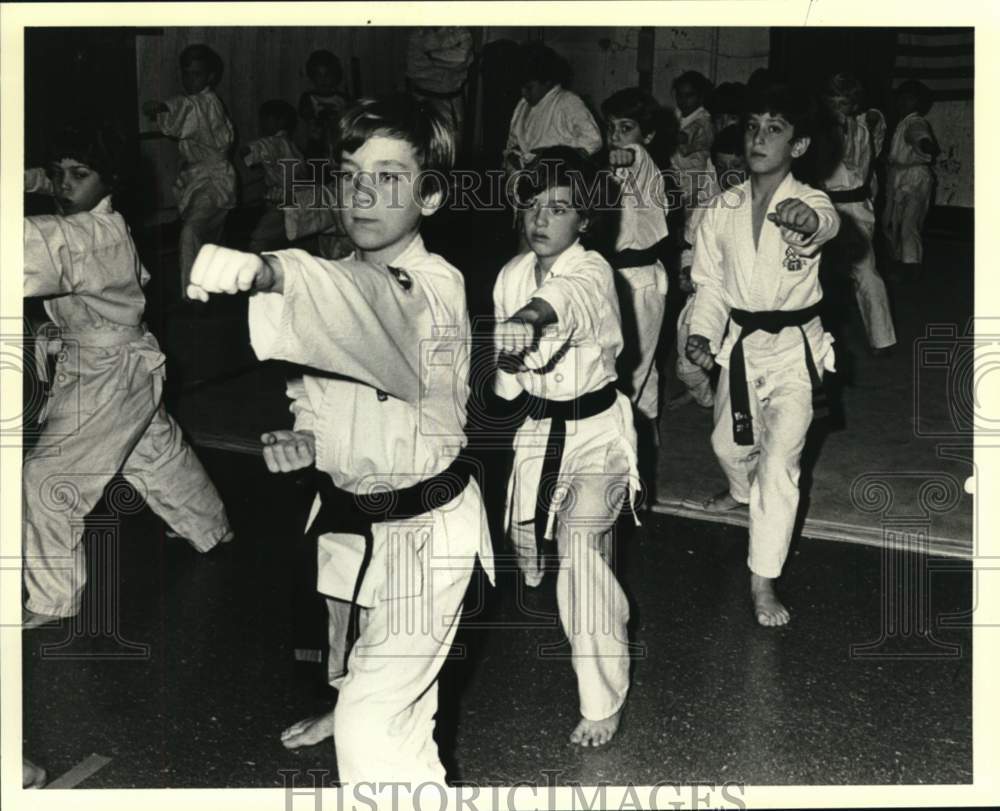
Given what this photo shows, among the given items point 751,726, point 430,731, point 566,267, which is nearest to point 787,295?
point 566,267

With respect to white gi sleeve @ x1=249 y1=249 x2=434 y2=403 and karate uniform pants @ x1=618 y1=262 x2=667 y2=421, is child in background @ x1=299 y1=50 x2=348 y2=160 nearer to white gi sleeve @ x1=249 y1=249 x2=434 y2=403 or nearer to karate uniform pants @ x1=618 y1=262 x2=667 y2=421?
karate uniform pants @ x1=618 y1=262 x2=667 y2=421

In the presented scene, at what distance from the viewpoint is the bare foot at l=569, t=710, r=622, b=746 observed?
4078 millimetres

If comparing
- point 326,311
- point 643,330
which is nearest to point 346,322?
point 326,311

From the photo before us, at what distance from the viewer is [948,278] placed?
38.9ft

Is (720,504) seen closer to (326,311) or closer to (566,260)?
(566,260)

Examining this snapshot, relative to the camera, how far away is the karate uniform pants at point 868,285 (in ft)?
27.9

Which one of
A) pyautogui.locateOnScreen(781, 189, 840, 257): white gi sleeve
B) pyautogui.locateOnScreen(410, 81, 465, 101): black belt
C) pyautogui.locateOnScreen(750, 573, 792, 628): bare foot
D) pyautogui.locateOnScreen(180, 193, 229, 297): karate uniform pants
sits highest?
pyautogui.locateOnScreen(410, 81, 465, 101): black belt

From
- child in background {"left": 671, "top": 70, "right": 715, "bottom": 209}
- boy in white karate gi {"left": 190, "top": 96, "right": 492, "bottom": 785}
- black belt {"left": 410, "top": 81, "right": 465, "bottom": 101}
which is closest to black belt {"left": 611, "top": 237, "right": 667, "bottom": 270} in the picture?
boy in white karate gi {"left": 190, "top": 96, "right": 492, "bottom": 785}

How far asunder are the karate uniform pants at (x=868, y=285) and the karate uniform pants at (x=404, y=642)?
5.67m

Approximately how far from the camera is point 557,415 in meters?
4.22

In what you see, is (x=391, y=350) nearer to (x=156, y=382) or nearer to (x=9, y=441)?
(x=9, y=441)

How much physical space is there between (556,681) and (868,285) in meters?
4.82

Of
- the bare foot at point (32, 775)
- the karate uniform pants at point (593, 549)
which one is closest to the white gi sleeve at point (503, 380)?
the karate uniform pants at point (593, 549)

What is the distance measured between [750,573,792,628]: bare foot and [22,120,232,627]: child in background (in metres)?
2.31
